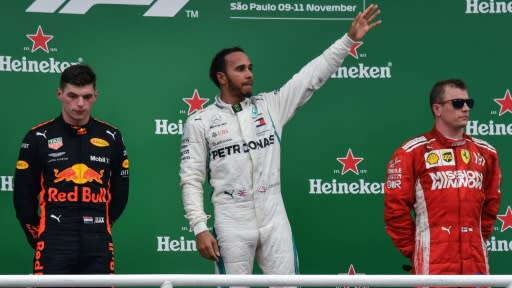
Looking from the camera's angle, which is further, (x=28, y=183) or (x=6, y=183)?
(x=6, y=183)

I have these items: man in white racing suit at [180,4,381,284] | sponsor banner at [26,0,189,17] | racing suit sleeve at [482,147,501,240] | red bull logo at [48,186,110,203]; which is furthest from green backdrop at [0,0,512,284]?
red bull logo at [48,186,110,203]

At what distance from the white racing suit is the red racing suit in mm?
518

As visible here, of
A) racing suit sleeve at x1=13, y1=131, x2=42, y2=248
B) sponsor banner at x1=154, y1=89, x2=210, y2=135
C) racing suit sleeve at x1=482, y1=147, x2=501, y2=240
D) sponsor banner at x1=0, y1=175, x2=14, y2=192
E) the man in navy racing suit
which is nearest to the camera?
the man in navy racing suit

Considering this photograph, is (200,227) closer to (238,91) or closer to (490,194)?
(238,91)

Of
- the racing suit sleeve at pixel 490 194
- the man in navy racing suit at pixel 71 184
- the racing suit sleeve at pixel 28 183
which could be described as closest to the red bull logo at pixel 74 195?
the man in navy racing suit at pixel 71 184

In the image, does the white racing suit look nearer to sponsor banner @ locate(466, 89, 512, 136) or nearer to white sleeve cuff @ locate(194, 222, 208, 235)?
white sleeve cuff @ locate(194, 222, 208, 235)

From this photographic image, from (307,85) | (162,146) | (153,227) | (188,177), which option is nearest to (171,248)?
(153,227)

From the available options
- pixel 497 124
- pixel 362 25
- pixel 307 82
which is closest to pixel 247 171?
pixel 307 82

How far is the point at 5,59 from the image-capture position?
5.70 m

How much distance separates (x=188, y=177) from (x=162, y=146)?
915mm

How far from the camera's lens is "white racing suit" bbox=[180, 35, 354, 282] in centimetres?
480

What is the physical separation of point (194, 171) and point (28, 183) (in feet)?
2.44

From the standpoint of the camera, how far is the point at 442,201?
475cm

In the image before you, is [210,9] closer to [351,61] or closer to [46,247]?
[351,61]
